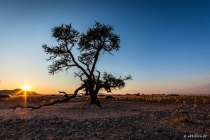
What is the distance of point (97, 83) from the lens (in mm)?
23453

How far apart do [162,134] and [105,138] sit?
2.73 meters

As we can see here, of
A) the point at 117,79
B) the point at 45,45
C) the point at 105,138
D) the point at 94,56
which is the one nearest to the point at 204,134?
the point at 105,138

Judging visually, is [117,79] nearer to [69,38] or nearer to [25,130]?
[69,38]

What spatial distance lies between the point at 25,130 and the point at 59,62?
523 inches

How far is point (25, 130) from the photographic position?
35.0 ft

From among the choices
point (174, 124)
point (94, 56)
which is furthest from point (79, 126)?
point (94, 56)

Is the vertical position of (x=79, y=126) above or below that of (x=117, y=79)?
below

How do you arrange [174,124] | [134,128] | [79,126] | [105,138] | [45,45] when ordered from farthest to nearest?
1. [45,45]
2. [174,124]
3. [79,126]
4. [134,128]
5. [105,138]

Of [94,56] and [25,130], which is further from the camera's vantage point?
[94,56]

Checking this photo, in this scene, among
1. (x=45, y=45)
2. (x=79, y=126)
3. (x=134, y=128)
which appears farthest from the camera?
(x=45, y=45)

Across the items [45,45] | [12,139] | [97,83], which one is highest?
[45,45]

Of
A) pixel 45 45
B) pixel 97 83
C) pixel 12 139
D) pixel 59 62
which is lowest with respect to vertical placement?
pixel 12 139

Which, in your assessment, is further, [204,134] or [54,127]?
[54,127]

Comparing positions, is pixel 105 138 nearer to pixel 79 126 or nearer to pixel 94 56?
pixel 79 126
